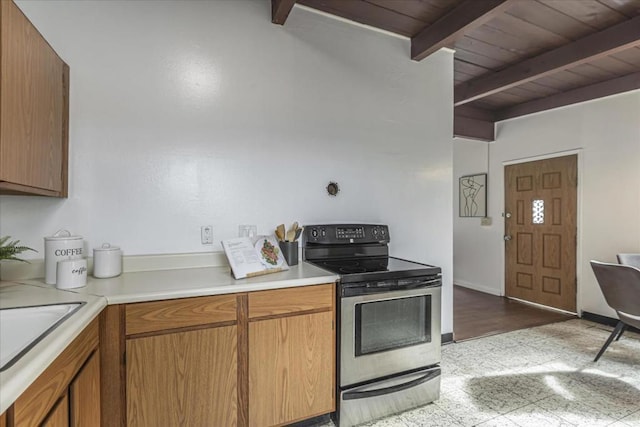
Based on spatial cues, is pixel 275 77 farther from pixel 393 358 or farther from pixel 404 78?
pixel 393 358

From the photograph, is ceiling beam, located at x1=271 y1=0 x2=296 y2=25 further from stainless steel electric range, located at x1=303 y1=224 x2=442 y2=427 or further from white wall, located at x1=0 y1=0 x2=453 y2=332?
stainless steel electric range, located at x1=303 y1=224 x2=442 y2=427

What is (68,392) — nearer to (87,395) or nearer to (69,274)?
(87,395)

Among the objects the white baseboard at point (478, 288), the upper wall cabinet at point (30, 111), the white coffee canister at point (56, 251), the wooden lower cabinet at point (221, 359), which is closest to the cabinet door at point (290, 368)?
the wooden lower cabinet at point (221, 359)

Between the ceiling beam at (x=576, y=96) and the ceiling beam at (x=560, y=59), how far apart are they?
1.07 metres

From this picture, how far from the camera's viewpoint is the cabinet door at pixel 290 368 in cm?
164

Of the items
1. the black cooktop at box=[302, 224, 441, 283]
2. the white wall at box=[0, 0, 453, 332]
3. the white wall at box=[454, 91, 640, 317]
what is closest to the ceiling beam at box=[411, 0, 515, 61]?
the white wall at box=[0, 0, 453, 332]

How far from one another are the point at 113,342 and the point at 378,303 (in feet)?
4.29

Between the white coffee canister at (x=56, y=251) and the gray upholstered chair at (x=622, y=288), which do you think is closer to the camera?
the white coffee canister at (x=56, y=251)

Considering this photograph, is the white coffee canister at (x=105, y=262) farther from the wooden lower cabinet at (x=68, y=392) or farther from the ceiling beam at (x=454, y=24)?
the ceiling beam at (x=454, y=24)

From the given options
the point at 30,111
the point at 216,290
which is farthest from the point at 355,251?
the point at 30,111

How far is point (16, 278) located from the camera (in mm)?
1682

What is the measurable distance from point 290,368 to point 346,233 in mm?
986

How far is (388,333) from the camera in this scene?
192 centimetres

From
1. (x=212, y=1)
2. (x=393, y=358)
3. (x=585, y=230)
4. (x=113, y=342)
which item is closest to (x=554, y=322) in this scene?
(x=585, y=230)
